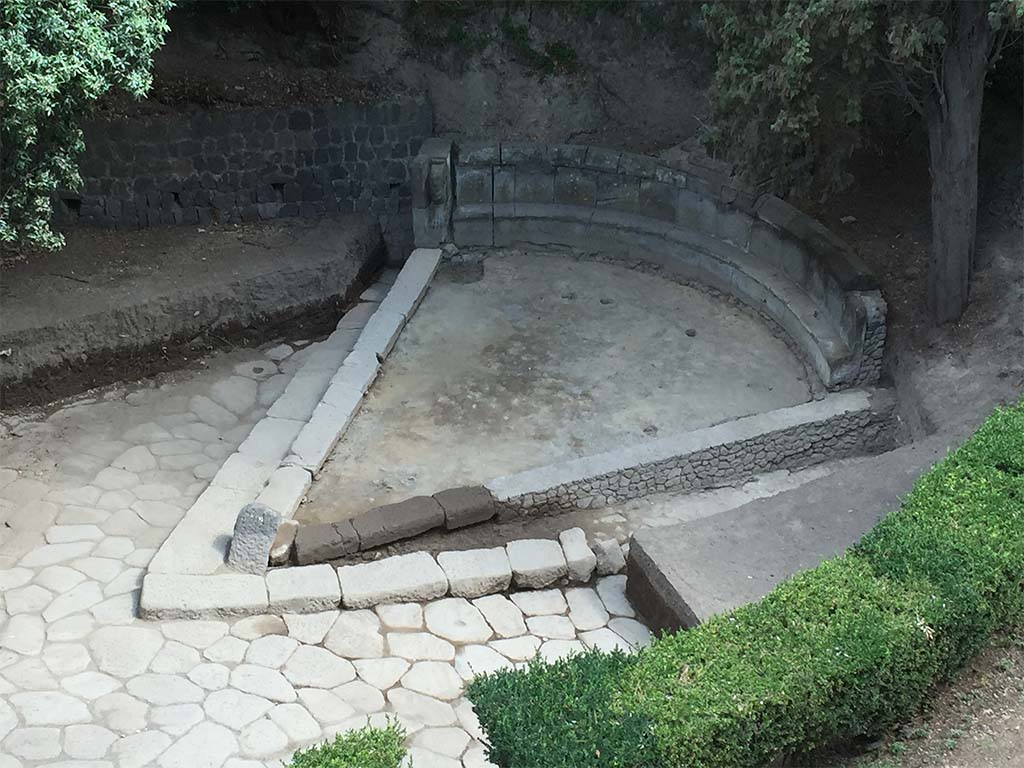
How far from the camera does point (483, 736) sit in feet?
20.0

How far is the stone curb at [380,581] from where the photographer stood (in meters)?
6.85

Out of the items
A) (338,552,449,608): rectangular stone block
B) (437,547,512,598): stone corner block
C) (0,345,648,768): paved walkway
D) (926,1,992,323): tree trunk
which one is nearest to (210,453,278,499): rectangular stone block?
(0,345,648,768): paved walkway

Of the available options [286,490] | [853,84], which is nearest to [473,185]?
[853,84]

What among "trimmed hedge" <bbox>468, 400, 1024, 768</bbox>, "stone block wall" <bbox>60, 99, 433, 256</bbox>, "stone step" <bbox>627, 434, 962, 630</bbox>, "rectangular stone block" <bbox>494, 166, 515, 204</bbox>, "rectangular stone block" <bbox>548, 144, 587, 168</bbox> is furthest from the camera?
"stone block wall" <bbox>60, 99, 433, 256</bbox>

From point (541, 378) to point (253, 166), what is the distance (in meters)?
4.75

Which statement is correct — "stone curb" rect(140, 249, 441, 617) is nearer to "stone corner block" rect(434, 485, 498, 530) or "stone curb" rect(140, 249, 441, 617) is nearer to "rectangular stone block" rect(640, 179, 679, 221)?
"stone corner block" rect(434, 485, 498, 530)

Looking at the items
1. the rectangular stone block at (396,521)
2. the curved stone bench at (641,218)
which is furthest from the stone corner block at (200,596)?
the curved stone bench at (641,218)

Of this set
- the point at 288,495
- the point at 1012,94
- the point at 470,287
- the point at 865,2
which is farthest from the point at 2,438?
the point at 1012,94

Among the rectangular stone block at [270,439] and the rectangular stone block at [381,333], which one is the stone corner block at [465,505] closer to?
the rectangular stone block at [270,439]

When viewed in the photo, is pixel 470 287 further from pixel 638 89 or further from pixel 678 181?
pixel 638 89

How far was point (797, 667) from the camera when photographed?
16.3 ft

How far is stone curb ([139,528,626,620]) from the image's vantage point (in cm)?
685

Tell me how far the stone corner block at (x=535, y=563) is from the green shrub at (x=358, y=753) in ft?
8.38

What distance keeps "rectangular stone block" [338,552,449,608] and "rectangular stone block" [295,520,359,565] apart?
194 millimetres
